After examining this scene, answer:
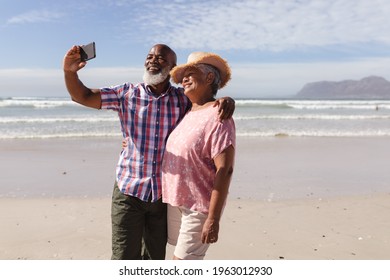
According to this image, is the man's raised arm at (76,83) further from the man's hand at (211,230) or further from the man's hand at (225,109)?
the man's hand at (211,230)

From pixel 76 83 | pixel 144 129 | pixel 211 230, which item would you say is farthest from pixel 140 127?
pixel 211 230

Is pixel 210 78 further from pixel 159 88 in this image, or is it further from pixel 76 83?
pixel 76 83

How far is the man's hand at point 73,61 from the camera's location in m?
2.68

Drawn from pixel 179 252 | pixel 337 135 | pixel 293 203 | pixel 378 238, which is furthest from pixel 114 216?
pixel 337 135

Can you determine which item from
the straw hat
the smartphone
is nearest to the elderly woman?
the straw hat

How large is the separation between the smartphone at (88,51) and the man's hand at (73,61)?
0.03 meters

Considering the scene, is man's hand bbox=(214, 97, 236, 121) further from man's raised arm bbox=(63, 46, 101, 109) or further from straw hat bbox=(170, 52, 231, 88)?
man's raised arm bbox=(63, 46, 101, 109)

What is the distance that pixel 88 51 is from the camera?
8.75 ft

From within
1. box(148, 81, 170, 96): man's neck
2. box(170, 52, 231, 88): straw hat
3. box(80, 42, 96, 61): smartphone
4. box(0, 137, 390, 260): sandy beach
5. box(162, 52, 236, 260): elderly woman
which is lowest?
box(0, 137, 390, 260): sandy beach

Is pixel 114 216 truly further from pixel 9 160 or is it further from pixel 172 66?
pixel 9 160

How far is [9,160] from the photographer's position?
31.9ft

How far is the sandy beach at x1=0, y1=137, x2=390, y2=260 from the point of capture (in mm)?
4551

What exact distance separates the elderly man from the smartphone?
28mm
